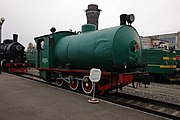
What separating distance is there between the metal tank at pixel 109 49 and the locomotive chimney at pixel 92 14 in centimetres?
4233

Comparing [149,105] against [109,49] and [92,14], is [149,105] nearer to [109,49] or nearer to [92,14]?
[109,49]

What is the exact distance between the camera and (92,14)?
2026 inches

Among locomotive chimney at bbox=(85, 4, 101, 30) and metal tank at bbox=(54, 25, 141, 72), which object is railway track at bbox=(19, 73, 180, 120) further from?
locomotive chimney at bbox=(85, 4, 101, 30)

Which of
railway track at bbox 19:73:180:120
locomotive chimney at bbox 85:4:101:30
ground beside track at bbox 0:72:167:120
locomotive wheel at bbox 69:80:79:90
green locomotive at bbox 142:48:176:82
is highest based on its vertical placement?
locomotive chimney at bbox 85:4:101:30

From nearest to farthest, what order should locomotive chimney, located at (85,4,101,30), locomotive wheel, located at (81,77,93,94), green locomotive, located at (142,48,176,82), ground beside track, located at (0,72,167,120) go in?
ground beside track, located at (0,72,167,120), locomotive wheel, located at (81,77,93,94), green locomotive, located at (142,48,176,82), locomotive chimney, located at (85,4,101,30)

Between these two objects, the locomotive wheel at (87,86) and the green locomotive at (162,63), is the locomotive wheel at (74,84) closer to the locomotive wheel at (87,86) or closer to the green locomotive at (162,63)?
the locomotive wheel at (87,86)

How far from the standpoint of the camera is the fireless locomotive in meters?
7.35

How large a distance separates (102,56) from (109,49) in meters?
0.46

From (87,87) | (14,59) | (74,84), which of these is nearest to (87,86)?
(87,87)

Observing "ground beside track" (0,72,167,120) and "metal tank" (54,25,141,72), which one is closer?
"ground beside track" (0,72,167,120)

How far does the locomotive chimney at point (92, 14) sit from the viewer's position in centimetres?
5069

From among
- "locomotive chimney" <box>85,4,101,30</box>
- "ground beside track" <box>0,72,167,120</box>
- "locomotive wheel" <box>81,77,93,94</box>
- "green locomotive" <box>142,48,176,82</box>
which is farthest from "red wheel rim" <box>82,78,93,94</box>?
"locomotive chimney" <box>85,4,101,30</box>

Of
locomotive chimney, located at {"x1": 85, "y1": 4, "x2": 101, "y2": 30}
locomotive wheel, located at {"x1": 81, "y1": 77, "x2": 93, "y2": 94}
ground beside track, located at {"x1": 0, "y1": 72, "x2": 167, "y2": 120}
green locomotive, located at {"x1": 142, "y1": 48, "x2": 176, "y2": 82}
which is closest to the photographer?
ground beside track, located at {"x1": 0, "y1": 72, "x2": 167, "y2": 120}

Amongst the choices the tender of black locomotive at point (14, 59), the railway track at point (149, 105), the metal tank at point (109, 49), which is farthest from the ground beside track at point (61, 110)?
the tender of black locomotive at point (14, 59)
